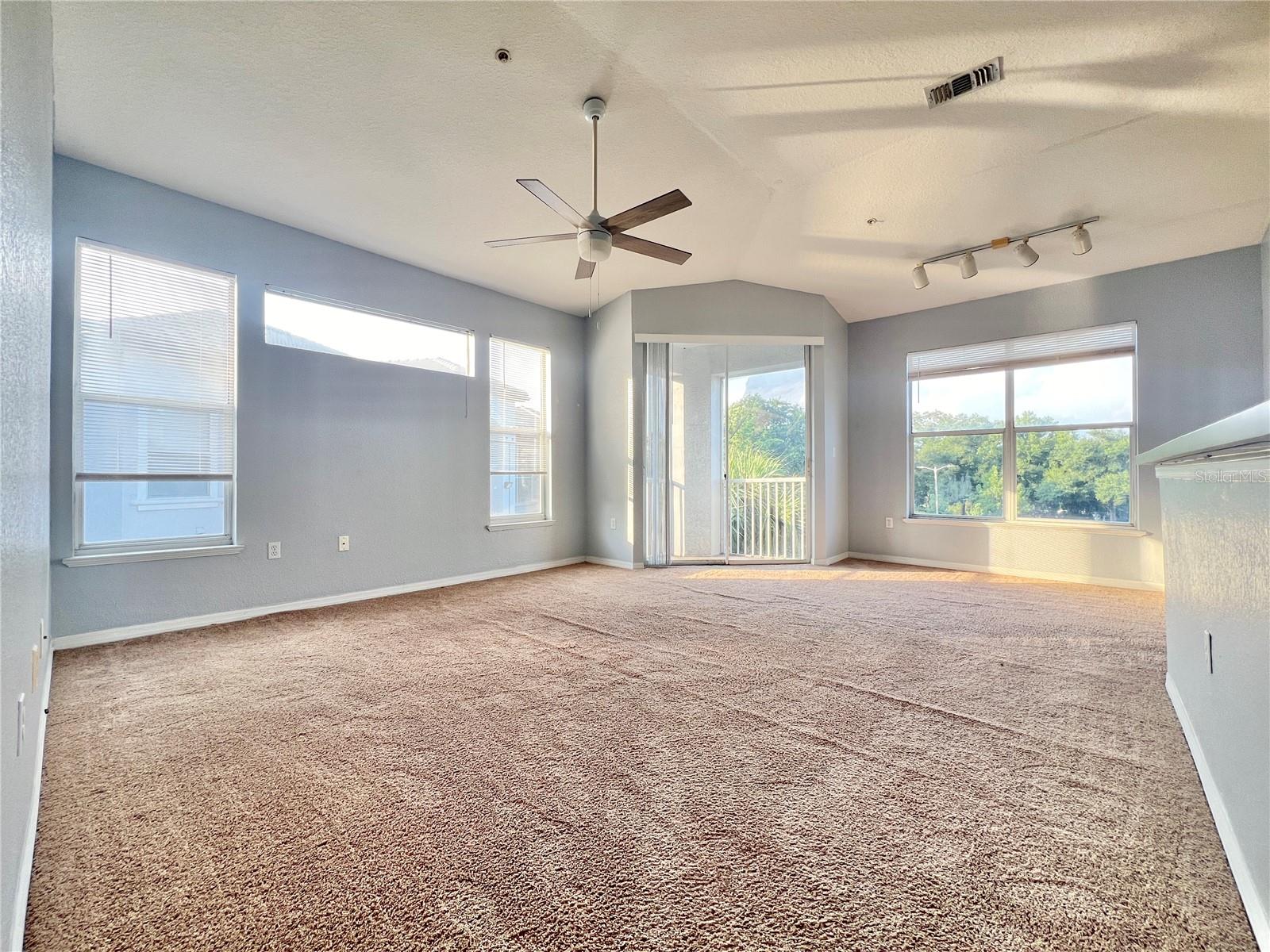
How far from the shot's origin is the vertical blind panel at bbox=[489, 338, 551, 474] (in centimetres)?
507

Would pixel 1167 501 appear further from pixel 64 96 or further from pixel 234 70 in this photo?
pixel 64 96

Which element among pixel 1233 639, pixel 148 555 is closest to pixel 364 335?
pixel 148 555

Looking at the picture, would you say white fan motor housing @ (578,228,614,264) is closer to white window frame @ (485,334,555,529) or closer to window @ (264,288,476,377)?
window @ (264,288,476,377)

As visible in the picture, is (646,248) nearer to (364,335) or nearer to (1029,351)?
(364,335)

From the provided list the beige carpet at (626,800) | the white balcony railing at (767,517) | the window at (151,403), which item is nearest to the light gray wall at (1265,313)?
the beige carpet at (626,800)

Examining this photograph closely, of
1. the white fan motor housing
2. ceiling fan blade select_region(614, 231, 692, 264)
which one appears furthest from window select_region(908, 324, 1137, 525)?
the white fan motor housing

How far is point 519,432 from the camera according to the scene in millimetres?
5281

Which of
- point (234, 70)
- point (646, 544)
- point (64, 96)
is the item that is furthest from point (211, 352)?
point (646, 544)

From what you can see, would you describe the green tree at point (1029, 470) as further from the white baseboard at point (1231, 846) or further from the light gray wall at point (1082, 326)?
the white baseboard at point (1231, 846)

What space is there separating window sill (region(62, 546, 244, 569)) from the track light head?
236 inches

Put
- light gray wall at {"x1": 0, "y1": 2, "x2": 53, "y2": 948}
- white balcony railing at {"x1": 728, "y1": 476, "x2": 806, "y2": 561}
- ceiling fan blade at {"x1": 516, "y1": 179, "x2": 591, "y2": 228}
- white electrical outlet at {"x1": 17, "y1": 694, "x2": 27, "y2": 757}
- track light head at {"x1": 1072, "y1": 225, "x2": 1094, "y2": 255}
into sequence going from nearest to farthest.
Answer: light gray wall at {"x1": 0, "y1": 2, "x2": 53, "y2": 948} → white electrical outlet at {"x1": 17, "y1": 694, "x2": 27, "y2": 757} → ceiling fan blade at {"x1": 516, "y1": 179, "x2": 591, "y2": 228} → track light head at {"x1": 1072, "y1": 225, "x2": 1094, "y2": 255} → white balcony railing at {"x1": 728, "y1": 476, "x2": 806, "y2": 561}

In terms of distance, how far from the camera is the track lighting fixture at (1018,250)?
367 centimetres

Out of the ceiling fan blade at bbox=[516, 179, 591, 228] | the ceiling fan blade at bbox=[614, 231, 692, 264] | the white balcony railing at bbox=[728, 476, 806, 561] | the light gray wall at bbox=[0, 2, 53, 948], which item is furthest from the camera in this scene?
the white balcony railing at bbox=[728, 476, 806, 561]

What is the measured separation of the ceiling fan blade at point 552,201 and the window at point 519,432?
2484 mm
